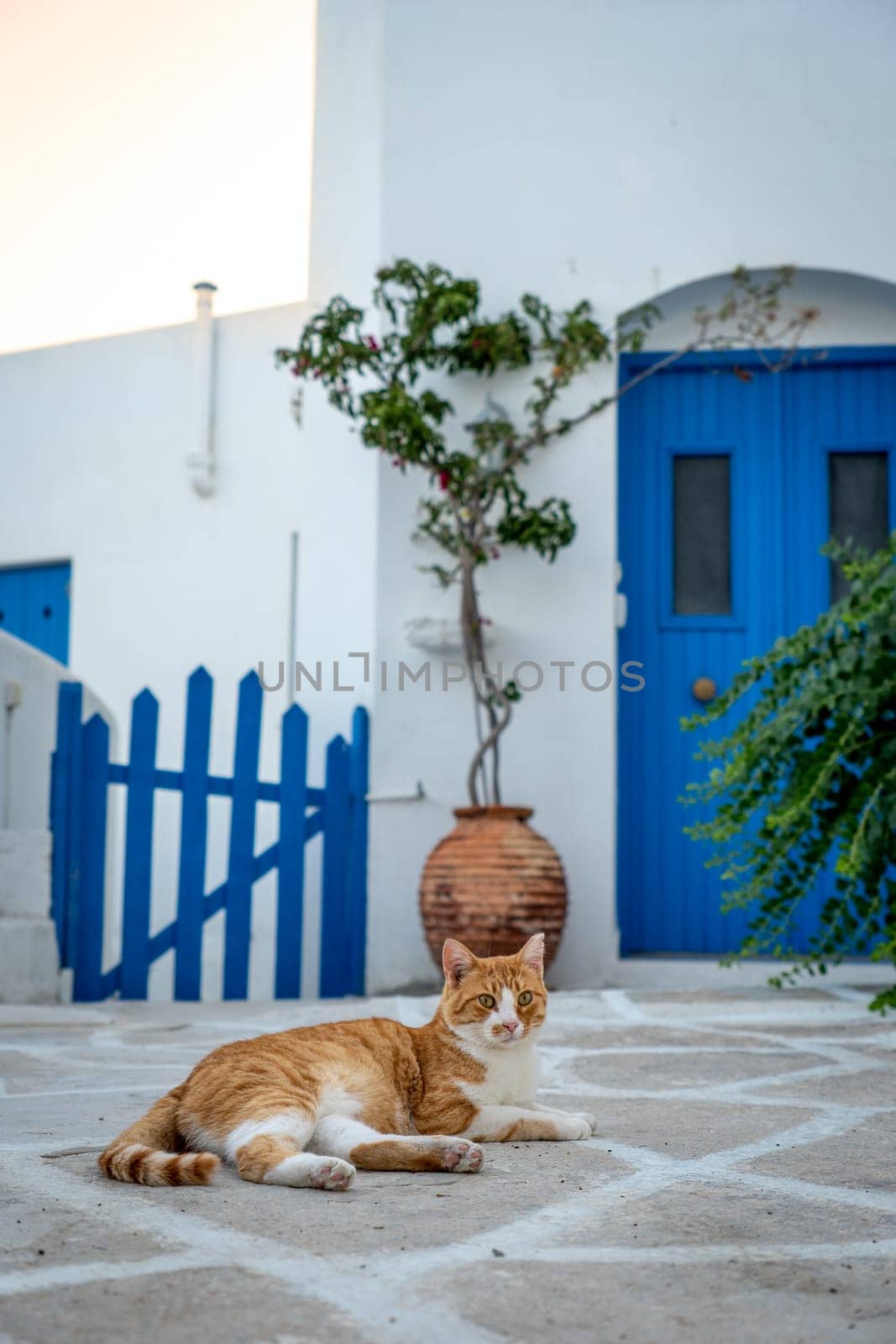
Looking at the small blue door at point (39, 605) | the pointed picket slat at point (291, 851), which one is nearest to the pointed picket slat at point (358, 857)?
the pointed picket slat at point (291, 851)

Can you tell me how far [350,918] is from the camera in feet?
18.0

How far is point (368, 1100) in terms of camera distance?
211 centimetres

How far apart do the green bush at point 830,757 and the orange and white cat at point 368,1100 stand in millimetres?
1718

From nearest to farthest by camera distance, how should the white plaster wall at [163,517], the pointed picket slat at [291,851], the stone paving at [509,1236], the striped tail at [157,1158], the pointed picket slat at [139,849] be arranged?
the stone paving at [509,1236], the striped tail at [157,1158], the pointed picket slat at [139,849], the pointed picket slat at [291,851], the white plaster wall at [163,517]

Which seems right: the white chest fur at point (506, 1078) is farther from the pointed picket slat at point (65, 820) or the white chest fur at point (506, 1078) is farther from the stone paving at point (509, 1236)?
the pointed picket slat at point (65, 820)

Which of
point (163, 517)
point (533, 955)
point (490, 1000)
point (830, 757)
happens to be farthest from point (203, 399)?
point (490, 1000)

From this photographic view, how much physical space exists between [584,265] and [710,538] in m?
1.25

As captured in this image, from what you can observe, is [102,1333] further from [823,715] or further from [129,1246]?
[823,715]

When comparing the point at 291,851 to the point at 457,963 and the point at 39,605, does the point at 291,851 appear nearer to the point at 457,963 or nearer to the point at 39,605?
the point at 457,963

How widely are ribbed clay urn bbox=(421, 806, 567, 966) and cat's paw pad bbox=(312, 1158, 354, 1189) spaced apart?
3.02 meters

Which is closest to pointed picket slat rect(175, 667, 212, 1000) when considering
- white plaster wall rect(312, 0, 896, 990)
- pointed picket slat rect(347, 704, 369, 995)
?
pointed picket slat rect(347, 704, 369, 995)

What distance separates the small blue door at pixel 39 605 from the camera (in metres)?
8.66

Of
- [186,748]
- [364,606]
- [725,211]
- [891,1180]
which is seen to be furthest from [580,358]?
[891,1180]

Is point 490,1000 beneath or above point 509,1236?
above
